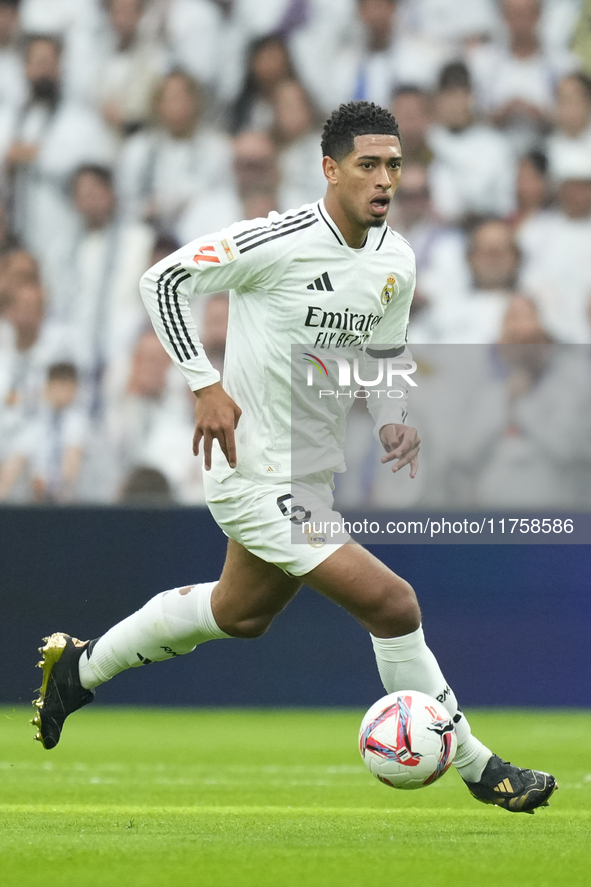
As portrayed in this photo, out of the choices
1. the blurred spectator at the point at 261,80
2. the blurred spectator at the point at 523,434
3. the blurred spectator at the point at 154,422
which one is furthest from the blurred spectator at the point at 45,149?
the blurred spectator at the point at 523,434

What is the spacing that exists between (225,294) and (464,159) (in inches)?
84.4

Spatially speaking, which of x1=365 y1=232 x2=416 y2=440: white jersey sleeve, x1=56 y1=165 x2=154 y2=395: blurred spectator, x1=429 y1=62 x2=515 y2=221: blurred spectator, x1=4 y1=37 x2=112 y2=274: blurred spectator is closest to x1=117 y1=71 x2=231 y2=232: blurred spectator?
x1=56 y1=165 x2=154 y2=395: blurred spectator

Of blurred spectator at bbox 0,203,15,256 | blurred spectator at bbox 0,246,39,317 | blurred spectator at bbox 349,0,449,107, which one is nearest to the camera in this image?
blurred spectator at bbox 0,246,39,317

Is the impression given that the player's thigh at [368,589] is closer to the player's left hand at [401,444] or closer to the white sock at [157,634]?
the player's left hand at [401,444]

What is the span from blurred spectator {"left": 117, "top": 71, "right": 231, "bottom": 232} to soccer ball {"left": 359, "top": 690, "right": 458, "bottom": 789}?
20.1ft

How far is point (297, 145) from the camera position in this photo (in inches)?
401

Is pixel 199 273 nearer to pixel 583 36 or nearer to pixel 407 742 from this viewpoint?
pixel 407 742

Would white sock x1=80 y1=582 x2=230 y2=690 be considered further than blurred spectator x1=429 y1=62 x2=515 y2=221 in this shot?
No

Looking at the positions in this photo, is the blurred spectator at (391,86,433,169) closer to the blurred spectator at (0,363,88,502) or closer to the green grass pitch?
the blurred spectator at (0,363,88,502)

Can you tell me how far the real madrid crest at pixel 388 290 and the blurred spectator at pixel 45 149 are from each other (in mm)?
5410

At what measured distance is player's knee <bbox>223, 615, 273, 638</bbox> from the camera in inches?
201

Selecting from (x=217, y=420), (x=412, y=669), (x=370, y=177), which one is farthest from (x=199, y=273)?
(x=412, y=669)

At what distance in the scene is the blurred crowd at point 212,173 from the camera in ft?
30.7

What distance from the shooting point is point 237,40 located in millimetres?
10461
